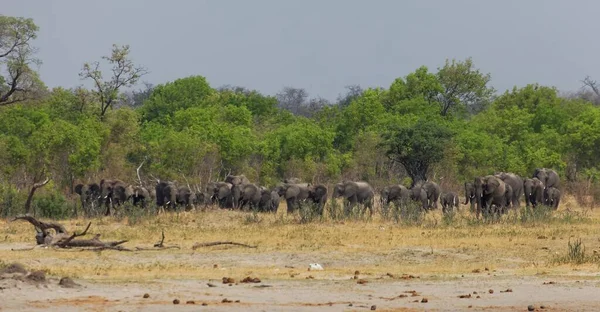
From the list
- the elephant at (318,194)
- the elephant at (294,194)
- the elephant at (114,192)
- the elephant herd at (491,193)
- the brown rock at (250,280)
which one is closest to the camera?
the brown rock at (250,280)

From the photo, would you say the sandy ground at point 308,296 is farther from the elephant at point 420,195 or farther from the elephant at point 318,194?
the elephant at point 420,195

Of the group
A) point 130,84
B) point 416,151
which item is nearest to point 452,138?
point 416,151

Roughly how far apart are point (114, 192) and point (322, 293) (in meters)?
22.6

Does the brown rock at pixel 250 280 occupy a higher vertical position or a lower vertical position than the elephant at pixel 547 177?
lower

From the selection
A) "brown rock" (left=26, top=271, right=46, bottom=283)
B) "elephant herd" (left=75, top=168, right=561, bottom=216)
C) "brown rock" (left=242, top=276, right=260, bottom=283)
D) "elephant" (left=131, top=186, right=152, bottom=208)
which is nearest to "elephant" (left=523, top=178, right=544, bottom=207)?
"elephant herd" (left=75, top=168, right=561, bottom=216)

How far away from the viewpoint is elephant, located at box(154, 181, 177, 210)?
127 ft

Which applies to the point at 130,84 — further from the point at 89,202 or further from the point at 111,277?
the point at 111,277

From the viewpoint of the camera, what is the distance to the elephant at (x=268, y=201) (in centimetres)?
4022

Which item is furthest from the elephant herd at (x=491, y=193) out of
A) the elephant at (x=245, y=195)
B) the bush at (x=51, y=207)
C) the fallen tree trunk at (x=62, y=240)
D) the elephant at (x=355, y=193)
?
the fallen tree trunk at (x=62, y=240)

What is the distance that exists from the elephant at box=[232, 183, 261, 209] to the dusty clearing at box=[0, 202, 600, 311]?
5.44m

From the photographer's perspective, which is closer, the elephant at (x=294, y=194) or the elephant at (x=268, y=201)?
the elephant at (x=294, y=194)

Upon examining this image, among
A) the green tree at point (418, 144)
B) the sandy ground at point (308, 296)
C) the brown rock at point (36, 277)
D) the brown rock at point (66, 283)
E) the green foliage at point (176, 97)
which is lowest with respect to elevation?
the sandy ground at point (308, 296)

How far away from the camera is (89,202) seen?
3878cm

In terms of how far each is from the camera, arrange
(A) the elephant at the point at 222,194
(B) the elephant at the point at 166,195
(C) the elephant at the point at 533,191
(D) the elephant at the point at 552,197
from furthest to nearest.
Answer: (D) the elephant at the point at 552,197, (C) the elephant at the point at 533,191, (A) the elephant at the point at 222,194, (B) the elephant at the point at 166,195
